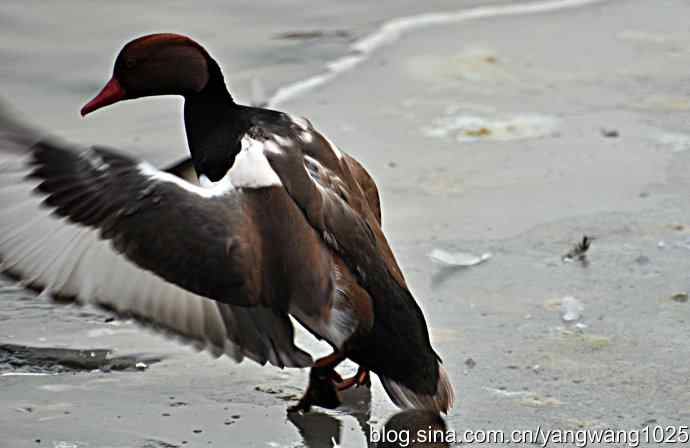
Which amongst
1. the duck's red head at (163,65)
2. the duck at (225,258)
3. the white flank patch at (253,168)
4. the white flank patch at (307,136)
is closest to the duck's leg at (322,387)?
the duck at (225,258)

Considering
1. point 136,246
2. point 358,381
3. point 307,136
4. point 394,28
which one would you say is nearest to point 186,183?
point 136,246

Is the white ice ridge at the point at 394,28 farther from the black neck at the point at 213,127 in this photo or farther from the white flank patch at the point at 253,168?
the white flank patch at the point at 253,168

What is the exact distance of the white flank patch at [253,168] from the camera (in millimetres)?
4000

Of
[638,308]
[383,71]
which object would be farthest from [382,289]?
[383,71]

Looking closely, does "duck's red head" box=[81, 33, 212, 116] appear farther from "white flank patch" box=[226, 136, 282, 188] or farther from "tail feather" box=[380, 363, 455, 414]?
"tail feather" box=[380, 363, 455, 414]

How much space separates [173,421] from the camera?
13.0 ft

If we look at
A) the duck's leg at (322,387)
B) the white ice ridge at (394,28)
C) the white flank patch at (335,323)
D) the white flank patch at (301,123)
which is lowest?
the duck's leg at (322,387)

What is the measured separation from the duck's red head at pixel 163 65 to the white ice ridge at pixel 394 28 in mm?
2364

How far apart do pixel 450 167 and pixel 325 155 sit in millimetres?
1797

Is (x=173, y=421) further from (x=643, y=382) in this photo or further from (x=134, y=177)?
(x=643, y=382)

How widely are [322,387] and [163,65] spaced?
1.17 m

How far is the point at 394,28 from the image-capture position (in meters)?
8.23

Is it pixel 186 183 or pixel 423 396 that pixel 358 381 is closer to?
pixel 423 396

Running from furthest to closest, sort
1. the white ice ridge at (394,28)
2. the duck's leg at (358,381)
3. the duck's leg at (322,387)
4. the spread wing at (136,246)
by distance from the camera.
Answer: the white ice ridge at (394,28) < the duck's leg at (358,381) < the duck's leg at (322,387) < the spread wing at (136,246)
